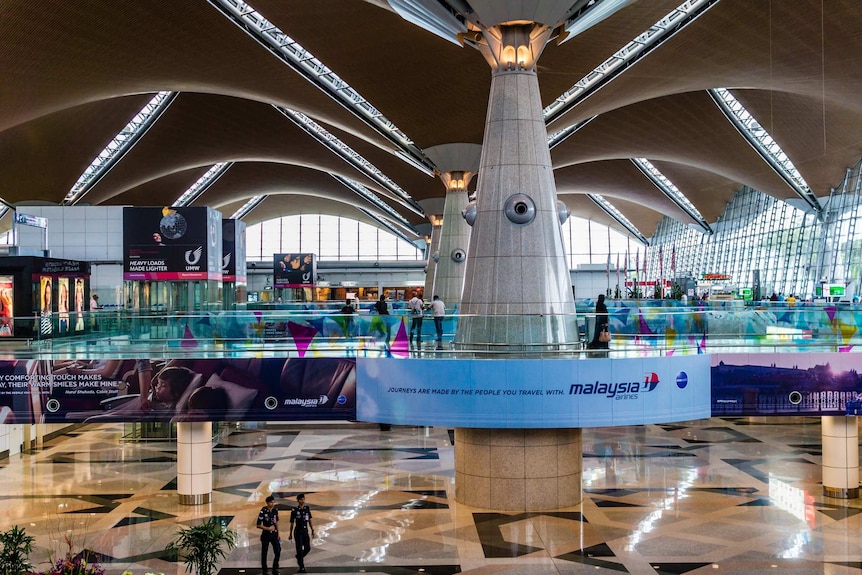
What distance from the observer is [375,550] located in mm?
15609

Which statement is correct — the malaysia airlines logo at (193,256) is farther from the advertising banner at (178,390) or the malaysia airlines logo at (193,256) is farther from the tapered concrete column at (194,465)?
the advertising banner at (178,390)

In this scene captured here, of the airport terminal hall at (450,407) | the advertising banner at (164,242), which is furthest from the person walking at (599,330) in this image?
the advertising banner at (164,242)

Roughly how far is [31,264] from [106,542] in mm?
14078

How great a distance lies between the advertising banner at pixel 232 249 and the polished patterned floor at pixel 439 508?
11.0 m

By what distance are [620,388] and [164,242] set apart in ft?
53.7

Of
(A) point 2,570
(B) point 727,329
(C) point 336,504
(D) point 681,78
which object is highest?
(D) point 681,78

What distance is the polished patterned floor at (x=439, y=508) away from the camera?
591 inches

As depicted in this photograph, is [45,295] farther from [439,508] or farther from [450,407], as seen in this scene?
[450,407]

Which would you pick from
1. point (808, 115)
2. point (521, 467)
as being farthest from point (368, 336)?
point (808, 115)

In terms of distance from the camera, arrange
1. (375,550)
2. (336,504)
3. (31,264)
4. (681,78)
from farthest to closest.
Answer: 1. (681,78)
2. (31,264)
3. (336,504)
4. (375,550)

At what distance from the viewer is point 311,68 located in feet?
118

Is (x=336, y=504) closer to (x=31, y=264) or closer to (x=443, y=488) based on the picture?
(x=443, y=488)

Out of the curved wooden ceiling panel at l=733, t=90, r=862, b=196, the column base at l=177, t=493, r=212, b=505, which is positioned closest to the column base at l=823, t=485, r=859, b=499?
the column base at l=177, t=493, r=212, b=505

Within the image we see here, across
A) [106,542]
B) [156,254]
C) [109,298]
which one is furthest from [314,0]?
[106,542]
